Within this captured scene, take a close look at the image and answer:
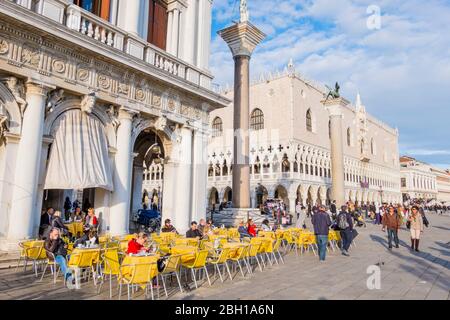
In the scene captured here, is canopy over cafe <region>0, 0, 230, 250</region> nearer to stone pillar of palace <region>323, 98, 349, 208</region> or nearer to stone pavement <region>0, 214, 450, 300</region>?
stone pavement <region>0, 214, 450, 300</region>

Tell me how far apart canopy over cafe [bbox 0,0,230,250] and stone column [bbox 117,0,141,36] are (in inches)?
1.2

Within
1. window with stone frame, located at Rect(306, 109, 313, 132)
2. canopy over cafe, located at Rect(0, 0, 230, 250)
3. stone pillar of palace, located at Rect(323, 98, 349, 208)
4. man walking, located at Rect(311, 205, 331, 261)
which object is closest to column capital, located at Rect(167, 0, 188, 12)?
canopy over cafe, located at Rect(0, 0, 230, 250)

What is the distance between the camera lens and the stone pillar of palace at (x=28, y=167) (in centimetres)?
692

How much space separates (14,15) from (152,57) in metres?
4.12

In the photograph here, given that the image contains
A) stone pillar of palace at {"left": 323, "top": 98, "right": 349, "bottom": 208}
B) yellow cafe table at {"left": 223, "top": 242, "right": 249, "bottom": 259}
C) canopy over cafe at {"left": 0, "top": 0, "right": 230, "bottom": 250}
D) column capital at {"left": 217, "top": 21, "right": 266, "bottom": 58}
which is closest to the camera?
yellow cafe table at {"left": 223, "top": 242, "right": 249, "bottom": 259}

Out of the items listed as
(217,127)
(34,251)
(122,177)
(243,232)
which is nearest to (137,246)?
(34,251)

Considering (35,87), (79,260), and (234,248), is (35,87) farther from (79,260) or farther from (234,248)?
(234,248)

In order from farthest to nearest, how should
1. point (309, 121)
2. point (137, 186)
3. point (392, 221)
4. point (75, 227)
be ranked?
point (309, 121) < point (137, 186) < point (392, 221) < point (75, 227)

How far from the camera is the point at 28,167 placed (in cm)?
714

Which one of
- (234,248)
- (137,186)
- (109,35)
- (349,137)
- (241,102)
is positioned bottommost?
(234,248)

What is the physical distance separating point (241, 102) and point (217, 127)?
2866 centimetres

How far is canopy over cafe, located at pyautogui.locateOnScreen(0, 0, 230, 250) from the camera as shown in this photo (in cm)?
709

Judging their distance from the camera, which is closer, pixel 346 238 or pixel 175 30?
pixel 346 238
